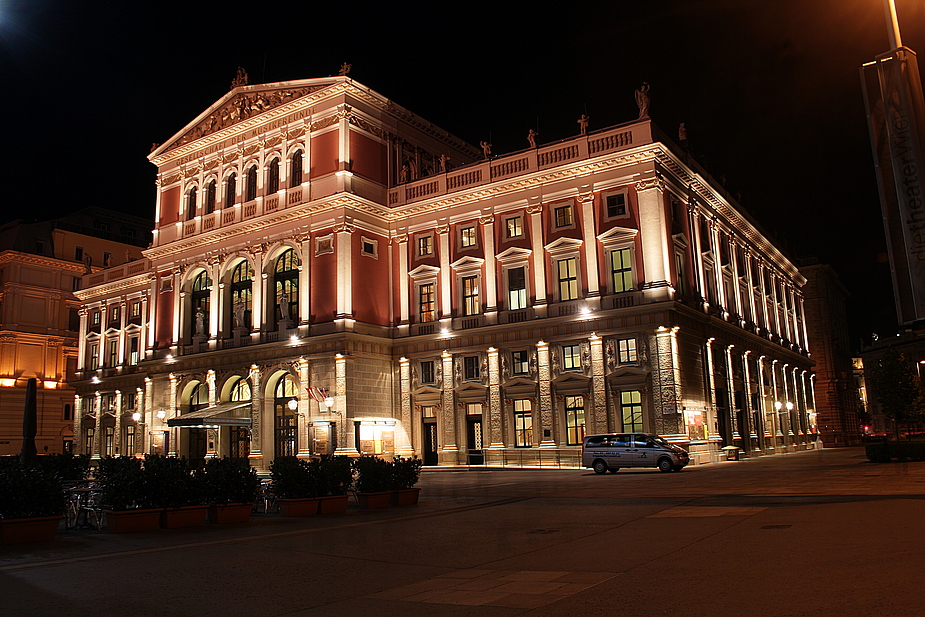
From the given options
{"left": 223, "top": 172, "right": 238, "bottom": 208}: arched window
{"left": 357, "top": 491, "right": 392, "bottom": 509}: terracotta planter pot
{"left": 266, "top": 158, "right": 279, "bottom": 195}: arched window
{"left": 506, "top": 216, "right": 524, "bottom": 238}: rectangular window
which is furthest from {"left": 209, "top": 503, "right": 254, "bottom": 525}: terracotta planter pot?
{"left": 223, "top": 172, "right": 238, "bottom": 208}: arched window

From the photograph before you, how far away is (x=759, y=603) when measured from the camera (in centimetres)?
766

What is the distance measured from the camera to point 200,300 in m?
51.5

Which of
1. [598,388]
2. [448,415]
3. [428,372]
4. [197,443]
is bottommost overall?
[197,443]

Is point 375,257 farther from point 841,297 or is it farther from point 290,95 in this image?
point 841,297

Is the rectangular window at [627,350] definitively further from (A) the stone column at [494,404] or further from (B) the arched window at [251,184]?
(B) the arched window at [251,184]

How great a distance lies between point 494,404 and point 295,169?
19.7 metres

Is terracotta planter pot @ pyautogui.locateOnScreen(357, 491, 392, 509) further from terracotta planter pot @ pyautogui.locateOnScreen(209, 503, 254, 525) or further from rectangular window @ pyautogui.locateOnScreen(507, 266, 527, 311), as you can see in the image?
rectangular window @ pyautogui.locateOnScreen(507, 266, 527, 311)

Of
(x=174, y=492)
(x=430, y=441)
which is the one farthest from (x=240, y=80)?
(x=174, y=492)

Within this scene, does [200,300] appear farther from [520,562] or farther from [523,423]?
[520,562]

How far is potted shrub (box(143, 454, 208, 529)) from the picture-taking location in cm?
1642

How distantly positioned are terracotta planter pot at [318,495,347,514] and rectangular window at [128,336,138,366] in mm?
46571

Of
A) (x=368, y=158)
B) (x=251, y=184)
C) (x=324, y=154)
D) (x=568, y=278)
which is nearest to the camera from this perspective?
(x=568, y=278)

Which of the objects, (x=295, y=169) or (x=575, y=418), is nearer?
(x=575, y=418)

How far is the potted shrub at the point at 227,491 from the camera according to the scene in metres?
17.2
